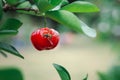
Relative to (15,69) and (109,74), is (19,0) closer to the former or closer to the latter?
(15,69)

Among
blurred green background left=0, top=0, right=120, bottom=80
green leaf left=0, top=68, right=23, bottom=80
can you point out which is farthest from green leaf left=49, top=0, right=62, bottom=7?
blurred green background left=0, top=0, right=120, bottom=80

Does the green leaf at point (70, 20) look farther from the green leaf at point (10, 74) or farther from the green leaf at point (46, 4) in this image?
the green leaf at point (10, 74)

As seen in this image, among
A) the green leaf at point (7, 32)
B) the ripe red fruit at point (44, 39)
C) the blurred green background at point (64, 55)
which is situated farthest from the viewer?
the blurred green background at point (64, 55)

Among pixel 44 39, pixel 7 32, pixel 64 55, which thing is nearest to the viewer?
pixel 7 32

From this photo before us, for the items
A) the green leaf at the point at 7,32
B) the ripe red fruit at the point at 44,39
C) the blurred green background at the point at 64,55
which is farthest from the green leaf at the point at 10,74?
the blurred green background at the point at 64,55

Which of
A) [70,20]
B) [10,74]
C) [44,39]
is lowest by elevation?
[10,74]

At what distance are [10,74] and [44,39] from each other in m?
0.17

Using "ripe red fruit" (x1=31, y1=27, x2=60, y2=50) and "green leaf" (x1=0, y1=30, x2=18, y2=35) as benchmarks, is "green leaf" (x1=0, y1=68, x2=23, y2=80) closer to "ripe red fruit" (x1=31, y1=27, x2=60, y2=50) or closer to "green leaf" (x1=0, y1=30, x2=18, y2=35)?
"ripe red fruit" (x1=31, y1=27, x2=60, y2=50)

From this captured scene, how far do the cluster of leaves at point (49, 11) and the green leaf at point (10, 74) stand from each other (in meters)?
0.16

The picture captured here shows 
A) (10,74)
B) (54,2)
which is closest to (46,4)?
(54,2)

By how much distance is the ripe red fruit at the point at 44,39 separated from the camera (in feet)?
3.72

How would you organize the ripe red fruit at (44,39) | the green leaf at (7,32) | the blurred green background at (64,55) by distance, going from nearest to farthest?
the green leaf at (7,32)
the ripe red fruit at (44,39)
the blurred green background at (64,55)

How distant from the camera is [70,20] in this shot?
1021 millimetres

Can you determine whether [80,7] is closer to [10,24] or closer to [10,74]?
[10,24]
